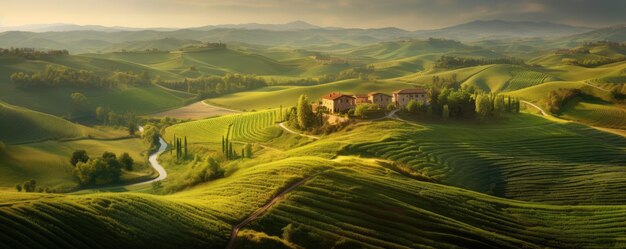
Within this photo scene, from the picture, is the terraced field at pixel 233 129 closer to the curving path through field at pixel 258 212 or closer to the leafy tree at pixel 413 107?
the leafy tree at pixel 413 107

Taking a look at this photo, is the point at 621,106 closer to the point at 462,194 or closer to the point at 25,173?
the point at 462,194

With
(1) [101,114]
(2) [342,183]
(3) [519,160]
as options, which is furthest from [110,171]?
(1) [101,114]

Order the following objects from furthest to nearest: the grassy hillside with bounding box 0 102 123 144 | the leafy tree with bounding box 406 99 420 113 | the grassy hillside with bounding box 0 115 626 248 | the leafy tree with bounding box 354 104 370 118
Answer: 1. the grassy hillside with bounding box 0 102 123 144
2. the leafy tree with bounding box 406 99 420 113
3. the leafy tree with bounding box 354 104 370 118
4. the grassy hillside with bounding box 0 115 626 248

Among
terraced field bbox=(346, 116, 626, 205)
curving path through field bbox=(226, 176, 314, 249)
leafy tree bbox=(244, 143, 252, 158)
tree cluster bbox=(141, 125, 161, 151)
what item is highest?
curving path through field bbox=(226, 176, 314, 249)

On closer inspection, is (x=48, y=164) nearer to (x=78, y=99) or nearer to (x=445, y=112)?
(x=445, y=112)

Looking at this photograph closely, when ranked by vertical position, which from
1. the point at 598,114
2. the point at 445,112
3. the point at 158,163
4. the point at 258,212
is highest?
the point at 445,112

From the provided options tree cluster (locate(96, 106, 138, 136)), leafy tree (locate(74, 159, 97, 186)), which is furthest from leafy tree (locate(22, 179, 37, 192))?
tree cluster (locate(96, 106, 138, 136))

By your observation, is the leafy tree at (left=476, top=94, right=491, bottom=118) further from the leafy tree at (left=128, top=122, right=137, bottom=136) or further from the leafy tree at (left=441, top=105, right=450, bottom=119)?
the leafy tree at (left=128, top=122, right=137, bottom=136)
